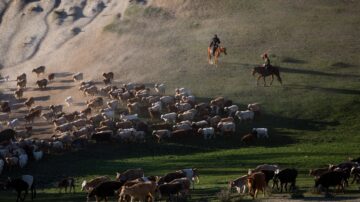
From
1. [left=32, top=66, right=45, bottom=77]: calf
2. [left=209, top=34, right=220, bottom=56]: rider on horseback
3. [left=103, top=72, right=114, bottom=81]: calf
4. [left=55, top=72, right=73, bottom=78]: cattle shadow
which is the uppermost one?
[left=209, top=34, right=220, bottom=56]: rider on horseback

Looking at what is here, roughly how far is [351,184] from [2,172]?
59.9 ft

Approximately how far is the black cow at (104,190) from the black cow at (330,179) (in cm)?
740

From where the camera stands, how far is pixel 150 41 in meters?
64.1

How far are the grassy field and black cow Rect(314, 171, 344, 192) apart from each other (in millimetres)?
703

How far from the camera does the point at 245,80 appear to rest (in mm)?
51312

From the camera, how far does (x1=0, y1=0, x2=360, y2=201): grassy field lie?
35.3m

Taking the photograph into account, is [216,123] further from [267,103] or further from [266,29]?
[266,29]

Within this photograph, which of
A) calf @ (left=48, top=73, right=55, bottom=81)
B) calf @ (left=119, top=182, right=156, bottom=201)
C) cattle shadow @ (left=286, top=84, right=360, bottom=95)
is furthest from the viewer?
calf @ (left=48, top=73, right=55, bottom=81)

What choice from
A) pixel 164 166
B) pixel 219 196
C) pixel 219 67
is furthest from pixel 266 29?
pixel 219 196

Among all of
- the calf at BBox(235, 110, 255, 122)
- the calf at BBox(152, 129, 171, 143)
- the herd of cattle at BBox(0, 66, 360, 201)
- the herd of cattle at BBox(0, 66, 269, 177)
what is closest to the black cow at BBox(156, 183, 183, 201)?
the herd of cattle at BBox(0, 66, 360, 201)

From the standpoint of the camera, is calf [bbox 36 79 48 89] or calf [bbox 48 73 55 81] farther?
calf [bbox 48 73 55 81]

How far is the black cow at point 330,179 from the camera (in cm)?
2533

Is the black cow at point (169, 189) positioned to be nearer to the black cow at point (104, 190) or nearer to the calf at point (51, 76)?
the black cow at point (104, 190)

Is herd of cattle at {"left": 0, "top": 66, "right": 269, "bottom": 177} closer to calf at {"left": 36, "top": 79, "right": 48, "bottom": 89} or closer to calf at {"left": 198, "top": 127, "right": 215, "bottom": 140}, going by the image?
calf at {"left": 198, "top": 127, "right": 215, "bottom": 140}
